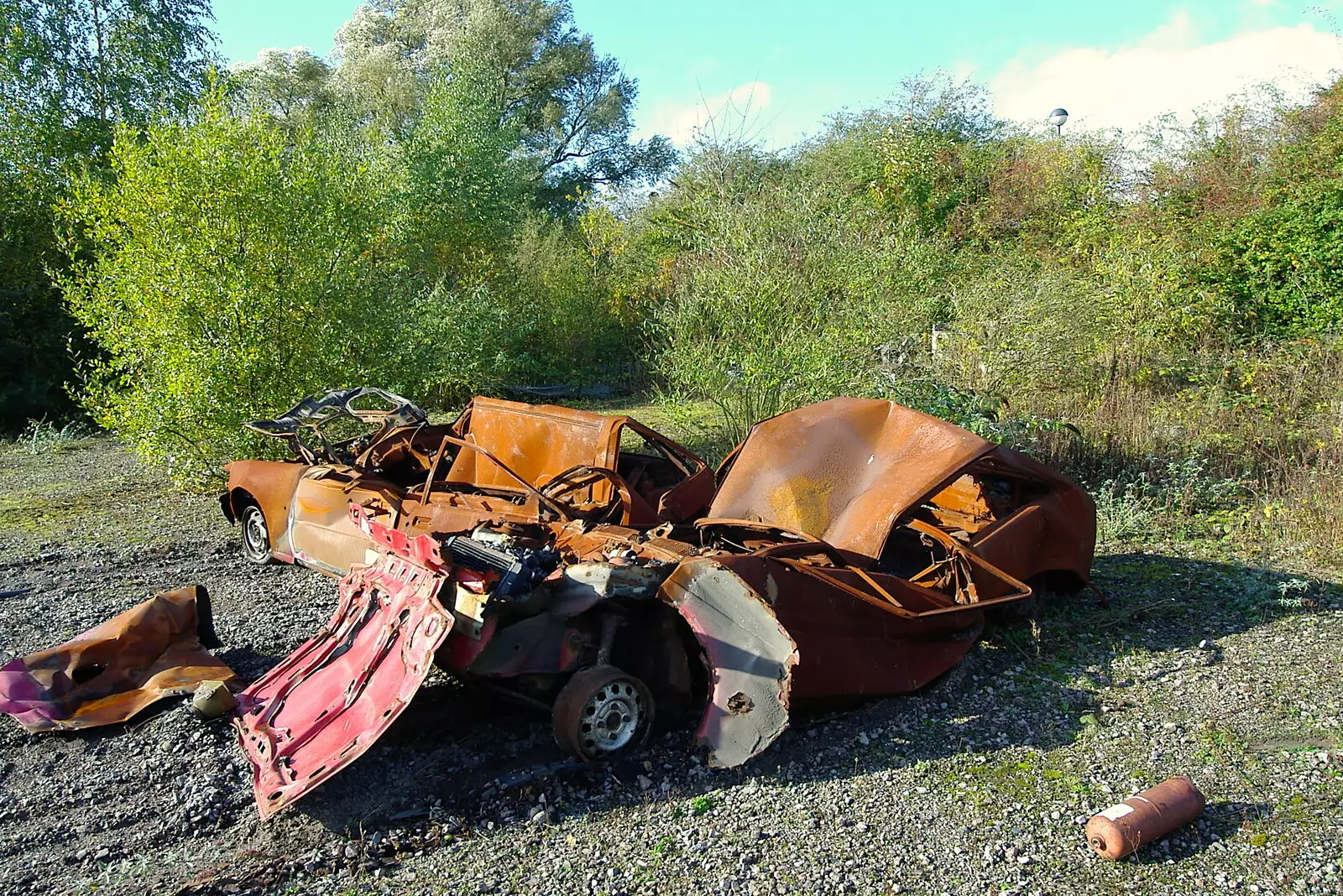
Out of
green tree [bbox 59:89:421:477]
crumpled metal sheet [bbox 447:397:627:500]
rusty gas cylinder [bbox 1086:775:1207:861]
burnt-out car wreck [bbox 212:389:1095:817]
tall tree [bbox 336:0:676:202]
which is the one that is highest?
tall tree [bbox 336:0:676:202]

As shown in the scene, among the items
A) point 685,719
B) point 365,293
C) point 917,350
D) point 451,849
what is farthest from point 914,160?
point 451,849

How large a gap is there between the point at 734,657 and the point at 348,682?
1.76 m

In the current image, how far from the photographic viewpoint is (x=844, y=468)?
5590 millimetres

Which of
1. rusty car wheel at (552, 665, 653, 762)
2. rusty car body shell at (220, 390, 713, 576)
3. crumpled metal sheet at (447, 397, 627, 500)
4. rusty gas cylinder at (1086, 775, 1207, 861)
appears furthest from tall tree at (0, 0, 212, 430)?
rusty gas cylinder at (1086, 775, 1207, 861)

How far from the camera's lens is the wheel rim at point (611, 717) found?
4.19 m

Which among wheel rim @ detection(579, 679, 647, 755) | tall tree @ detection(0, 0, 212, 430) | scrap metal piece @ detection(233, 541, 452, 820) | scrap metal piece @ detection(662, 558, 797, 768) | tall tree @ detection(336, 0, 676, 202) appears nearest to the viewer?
scrap metal piece @ detection(233, 541, 452, 820)

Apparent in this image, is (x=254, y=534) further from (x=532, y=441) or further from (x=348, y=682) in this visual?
(x=348, y=682)

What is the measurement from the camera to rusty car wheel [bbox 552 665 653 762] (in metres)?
4.13

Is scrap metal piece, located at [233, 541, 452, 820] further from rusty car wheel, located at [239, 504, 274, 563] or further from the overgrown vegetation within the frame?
the overgrown vegetation

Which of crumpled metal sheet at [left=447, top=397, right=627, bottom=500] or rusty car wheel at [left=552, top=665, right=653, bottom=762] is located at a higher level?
crumpled metal sheet at [left=447, top=397, right=627, bottom=500]

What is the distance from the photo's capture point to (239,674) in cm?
545

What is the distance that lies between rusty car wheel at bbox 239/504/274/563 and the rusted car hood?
14.0ft

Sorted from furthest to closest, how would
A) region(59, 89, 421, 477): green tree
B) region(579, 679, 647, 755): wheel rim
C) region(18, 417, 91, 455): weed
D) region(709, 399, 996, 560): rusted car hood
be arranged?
region(18, 417, 91, 455): weed → region(59, 89, 421, 477): green tree → region(709, 399, 996, 560): rusted car hood → region(579, 679, 647, 755): wheel rim

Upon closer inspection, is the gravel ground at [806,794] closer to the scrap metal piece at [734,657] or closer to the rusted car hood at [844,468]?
the scrap metal piece at [734,657]
